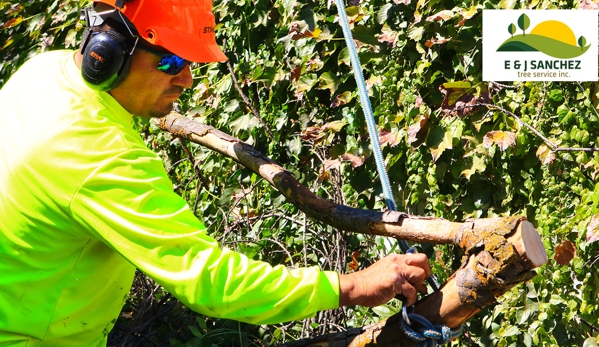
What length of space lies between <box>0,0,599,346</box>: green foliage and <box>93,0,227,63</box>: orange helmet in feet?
5.00

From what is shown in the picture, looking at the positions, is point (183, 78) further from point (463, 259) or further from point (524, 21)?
point (524, 21)

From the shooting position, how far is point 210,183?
5.07 meters

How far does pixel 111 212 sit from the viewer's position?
200cm

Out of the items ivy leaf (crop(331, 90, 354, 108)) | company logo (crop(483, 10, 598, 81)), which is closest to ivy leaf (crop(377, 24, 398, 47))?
ivy leaf (crop(331, 90, 354, 108))

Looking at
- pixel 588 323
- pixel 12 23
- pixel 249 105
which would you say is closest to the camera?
pixel 588 323

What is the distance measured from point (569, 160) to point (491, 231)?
4.40 feet

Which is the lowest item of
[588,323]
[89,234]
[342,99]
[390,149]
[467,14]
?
[588,323]

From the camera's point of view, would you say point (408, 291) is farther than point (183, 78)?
No

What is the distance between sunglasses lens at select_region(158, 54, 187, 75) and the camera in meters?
2.28

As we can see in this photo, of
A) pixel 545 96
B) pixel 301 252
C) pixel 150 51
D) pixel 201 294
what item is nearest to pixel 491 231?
pixel 201 294

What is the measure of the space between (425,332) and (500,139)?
1.45m

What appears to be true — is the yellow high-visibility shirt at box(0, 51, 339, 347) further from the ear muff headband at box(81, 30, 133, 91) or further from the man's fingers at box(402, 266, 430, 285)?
the man's fingers at box(402, 266, 430, 285)

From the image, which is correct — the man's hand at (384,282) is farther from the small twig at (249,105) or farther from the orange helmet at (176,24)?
the small twig at (249,105)

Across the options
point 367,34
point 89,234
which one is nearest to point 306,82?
point 367,34
